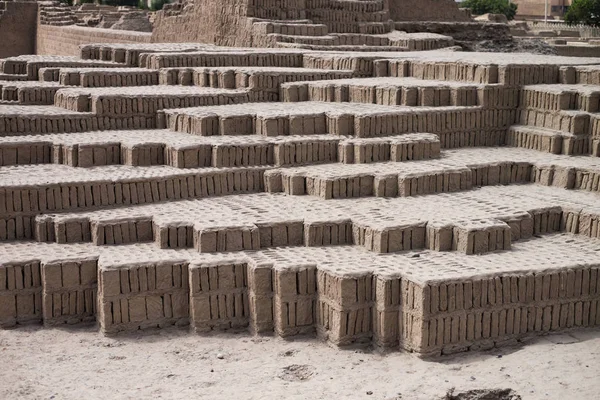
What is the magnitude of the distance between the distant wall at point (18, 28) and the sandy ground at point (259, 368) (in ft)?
63.9

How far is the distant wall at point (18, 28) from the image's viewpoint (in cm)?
2564

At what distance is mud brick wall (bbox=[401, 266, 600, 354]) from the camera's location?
7189mm

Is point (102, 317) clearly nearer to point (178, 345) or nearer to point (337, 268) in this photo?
point (178, 345)

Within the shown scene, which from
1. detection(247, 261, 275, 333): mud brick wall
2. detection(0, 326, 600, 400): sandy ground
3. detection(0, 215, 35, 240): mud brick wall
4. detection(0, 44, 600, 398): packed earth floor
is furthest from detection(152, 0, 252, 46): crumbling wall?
detection(0, 326, 600, 400): sandy ground

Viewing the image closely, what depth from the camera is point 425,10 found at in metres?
19.0

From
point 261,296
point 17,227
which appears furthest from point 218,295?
point 17,227

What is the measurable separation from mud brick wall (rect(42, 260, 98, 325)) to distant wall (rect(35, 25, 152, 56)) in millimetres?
11056

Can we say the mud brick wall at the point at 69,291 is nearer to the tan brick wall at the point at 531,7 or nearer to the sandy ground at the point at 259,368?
the sandy ground at the point at 259,368

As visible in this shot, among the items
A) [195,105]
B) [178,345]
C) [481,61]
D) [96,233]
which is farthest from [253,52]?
[178,345]

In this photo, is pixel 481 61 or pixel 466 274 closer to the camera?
pixel 466 274

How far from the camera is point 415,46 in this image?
15.6m

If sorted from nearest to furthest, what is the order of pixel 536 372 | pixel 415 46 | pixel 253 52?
pixel 536 372 → pixel 253 52 → pixel 415 46

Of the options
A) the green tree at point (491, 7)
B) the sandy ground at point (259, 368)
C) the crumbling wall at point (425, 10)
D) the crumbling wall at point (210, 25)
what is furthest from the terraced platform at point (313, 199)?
the green tree at point (491, 7)

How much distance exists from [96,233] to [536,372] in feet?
13.1
